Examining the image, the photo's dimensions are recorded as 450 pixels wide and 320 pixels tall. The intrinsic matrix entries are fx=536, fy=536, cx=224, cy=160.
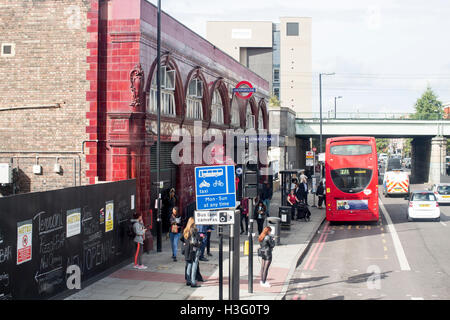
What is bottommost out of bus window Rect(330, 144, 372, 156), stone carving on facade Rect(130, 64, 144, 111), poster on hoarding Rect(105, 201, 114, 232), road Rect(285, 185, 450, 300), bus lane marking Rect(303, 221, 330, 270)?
bus lane marking Rect(303, 221, 330, 270)

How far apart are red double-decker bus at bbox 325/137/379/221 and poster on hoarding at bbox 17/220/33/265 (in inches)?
700

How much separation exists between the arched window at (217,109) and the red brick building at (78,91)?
31.6 feet

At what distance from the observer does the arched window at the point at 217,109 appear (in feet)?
97.3

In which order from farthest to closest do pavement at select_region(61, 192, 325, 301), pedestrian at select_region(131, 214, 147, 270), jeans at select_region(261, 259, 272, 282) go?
pedestrian at select_region(131, 214, 147, 270)
jeans at select_region(261, 259, 272, 282)
pavement at select_region(61, 192, 325, 301)

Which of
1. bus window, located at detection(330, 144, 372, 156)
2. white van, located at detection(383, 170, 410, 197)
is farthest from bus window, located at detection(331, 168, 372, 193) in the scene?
white van, located at detection(383, 170, 410, 197)

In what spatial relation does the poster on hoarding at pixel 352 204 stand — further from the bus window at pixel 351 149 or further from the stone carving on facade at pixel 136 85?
the stone carving on facade at pixel 136 85

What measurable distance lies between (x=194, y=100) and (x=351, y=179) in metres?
8.57

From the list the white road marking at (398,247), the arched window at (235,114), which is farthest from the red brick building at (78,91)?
the arched window at (235,114)

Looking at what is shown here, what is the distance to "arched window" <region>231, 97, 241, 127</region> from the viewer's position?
110ft

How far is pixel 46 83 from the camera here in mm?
19188

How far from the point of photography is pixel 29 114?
19.4 meters

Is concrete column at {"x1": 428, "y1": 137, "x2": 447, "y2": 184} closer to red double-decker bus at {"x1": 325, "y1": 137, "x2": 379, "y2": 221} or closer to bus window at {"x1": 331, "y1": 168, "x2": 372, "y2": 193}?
red double-decker bus at {"x1": 325, "y1": 137, "x2": 379, "y2": 221}

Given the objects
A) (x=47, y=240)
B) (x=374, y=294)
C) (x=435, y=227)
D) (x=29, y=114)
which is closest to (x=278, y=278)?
(x=374, y=294)

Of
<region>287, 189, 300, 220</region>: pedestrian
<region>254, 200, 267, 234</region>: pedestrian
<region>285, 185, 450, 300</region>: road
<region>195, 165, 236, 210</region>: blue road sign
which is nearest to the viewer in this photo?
<region>195, 165, 236, 210</region>: blue road sign
